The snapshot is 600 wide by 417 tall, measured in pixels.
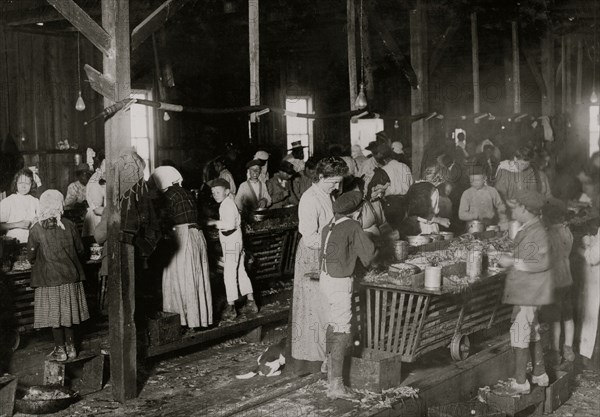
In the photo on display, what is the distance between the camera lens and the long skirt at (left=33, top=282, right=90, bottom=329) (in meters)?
8.22

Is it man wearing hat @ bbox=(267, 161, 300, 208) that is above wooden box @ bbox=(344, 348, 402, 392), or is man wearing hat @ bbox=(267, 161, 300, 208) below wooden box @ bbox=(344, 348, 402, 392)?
above

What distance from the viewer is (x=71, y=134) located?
14867 mm

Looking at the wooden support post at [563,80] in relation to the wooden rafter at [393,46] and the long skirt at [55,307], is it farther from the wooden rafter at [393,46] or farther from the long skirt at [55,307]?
the long skirt at [55,307]

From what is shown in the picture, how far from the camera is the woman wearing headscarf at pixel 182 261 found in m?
9.12

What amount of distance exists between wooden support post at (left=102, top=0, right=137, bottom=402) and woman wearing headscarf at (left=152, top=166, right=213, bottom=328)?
135 cm

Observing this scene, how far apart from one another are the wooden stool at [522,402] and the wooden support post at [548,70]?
1296 centimetres

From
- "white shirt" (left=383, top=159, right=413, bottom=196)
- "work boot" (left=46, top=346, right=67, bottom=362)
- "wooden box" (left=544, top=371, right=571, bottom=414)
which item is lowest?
"wooden box" (left=544, top=371, right=571, bottom=414)

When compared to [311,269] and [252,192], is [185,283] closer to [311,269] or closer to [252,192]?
[311,269]

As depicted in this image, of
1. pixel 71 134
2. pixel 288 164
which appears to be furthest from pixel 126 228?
pixel 71 134

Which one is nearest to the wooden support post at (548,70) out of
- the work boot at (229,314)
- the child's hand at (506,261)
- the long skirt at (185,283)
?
the child's hand at (506,261)

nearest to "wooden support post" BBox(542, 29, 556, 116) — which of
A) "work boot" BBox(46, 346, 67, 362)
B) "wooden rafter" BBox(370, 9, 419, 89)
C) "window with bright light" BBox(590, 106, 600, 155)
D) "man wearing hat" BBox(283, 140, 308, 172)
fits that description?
"window with bright light" BBox(590, 106, 600, 155)

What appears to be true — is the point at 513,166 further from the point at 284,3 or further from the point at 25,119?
the point at 25,119

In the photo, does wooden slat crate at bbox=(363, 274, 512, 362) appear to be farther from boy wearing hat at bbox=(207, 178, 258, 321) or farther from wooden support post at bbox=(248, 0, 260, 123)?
wooden support post at bbox=(248, 0, 260, 123)

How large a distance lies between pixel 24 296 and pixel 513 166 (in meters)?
8.71
